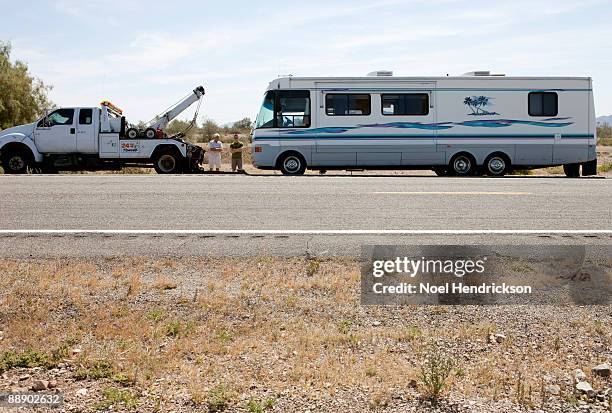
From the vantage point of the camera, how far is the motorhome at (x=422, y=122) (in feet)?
71.7

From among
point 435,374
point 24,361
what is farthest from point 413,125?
point 24,361

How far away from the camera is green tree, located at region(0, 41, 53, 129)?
1683 inches

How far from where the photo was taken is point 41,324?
6094mm

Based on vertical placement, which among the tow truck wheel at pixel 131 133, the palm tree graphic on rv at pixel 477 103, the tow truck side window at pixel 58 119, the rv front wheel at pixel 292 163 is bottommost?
the rv front wheel at pixel 292 163

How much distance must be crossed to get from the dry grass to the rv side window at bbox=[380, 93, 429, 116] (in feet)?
48.3

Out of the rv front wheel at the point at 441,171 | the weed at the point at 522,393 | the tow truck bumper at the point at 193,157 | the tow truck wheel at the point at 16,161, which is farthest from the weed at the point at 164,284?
the tow truck wheel at the point at 16,161

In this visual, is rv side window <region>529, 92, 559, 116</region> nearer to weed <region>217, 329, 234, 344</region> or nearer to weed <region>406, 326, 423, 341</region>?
weed <region>406, 326, 423, 341</region>

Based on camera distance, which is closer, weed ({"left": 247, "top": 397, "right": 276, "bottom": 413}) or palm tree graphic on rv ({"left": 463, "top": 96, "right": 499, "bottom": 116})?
weed ({"left": 247, "top": 397, "right": 276, "bottom": 413})

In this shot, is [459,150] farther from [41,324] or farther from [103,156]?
[41,324]

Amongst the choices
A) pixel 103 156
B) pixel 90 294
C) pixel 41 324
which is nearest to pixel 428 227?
pixel 90 294

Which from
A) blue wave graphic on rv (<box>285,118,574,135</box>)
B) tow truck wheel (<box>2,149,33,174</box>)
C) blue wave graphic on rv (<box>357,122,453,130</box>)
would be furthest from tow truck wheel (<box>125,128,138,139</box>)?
blue wave graphic on rv (<box>357,122,453,130</box>)

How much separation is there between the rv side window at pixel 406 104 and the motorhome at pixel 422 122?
0.03 metres

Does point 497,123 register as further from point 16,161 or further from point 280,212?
point 16,161

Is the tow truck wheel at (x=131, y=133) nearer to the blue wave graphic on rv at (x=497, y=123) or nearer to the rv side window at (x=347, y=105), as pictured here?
the rv side window at (x=347, y=105)
